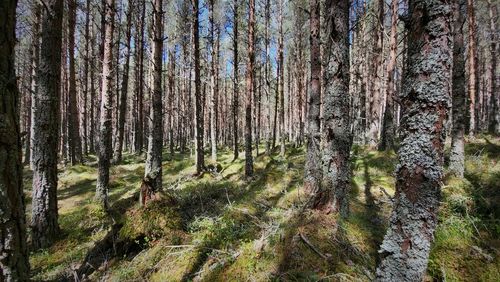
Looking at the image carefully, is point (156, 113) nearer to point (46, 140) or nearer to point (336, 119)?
point (46, 140)

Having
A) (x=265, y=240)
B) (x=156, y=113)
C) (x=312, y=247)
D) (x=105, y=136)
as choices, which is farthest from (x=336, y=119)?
(x=105, y=136)

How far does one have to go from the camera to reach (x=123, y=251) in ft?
16.4

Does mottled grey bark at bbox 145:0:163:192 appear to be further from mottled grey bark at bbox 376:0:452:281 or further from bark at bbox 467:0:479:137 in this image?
bark at bbox 467:0:479:137

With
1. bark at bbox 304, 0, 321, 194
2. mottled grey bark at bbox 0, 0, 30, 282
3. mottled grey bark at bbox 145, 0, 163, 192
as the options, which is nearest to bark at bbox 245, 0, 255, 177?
bark at bbox 304, 0, 321, 194

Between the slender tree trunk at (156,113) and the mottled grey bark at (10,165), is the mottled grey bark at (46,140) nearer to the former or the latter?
the slender tree trunk at (156,113)

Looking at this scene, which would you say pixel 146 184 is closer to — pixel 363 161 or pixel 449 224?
pixel 449 224

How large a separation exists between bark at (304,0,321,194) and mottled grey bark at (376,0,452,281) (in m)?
5.03

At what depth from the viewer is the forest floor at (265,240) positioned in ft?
11.5

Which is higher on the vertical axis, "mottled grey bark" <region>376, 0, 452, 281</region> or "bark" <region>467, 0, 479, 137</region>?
"bark" <region>467, 0, 479, 137</region>

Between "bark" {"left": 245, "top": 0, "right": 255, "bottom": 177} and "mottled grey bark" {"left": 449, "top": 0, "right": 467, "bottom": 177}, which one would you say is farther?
"bark" {"left": 245, "top": 0, "right": 255, "bottom": 177}

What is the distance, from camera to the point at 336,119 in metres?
4.38

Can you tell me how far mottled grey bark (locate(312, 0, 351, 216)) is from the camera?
170 inches

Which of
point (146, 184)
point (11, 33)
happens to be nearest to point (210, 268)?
point (146, 184)

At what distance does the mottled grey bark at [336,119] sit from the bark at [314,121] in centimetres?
323
